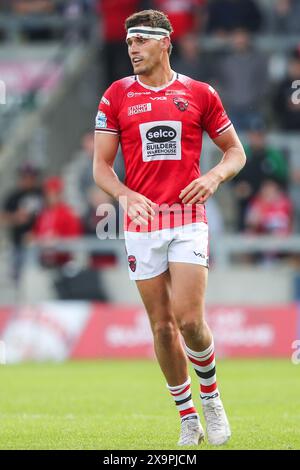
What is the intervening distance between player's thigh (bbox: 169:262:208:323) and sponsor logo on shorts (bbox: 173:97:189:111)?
1.13m

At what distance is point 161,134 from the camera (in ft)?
28.8

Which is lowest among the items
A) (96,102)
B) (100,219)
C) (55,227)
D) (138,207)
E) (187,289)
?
(55,227)

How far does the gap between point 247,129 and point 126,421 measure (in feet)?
32.1

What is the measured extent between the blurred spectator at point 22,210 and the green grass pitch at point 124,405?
9.18ft

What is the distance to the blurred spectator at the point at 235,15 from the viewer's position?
20.7 metres

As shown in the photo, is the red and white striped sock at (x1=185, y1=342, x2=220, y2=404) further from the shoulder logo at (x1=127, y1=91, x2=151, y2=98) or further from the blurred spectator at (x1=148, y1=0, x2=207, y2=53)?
the blurred spectator at (x1=148, y1=0, x2=207, y2=53)

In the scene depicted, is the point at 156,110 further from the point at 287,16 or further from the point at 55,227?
the point at 287,16

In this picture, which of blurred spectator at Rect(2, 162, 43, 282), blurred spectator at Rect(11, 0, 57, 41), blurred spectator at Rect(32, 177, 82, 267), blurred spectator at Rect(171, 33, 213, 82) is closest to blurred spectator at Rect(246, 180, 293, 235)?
blurred spectator at Rect(171, 33, 213, 82)

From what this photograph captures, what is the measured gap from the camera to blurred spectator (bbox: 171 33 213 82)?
65.2ft

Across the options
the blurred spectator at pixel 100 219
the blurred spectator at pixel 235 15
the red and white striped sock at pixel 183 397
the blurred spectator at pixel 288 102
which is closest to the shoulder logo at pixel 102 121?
the red and white striped sock at pixel 183 397

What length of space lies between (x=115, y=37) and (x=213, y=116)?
12397 millimetres

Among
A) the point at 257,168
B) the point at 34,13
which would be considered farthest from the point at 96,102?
the point at 257,168

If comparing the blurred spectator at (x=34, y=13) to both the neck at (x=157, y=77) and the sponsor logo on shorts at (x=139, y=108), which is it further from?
the sponsor logo on shorts at (x=139, y=108)

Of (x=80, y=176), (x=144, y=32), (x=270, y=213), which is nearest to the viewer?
(x=144, y=32)
